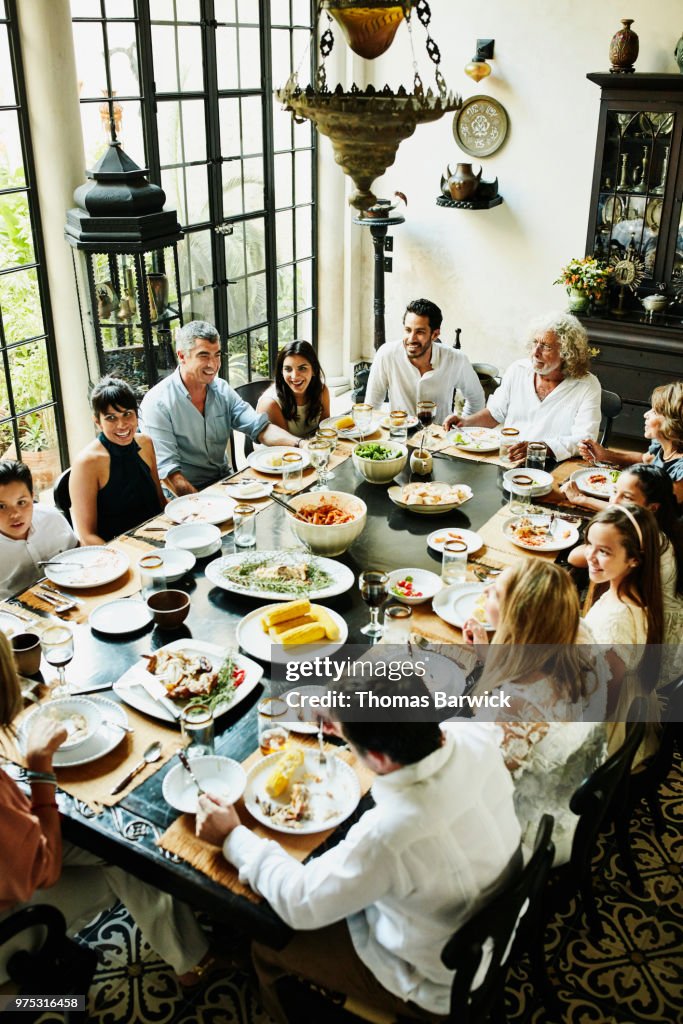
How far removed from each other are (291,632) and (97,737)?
549mm

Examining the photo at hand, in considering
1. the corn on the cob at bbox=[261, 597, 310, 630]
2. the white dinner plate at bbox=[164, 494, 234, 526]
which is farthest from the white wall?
the corn on the cob at bbox=[261, 597, 310, 630]

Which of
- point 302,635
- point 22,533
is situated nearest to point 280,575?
point 302,635

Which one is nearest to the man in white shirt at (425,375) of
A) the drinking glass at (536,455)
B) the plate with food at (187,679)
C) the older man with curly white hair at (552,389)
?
the older man with curly white hair at (552,389)

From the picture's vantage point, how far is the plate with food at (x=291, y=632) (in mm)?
2275

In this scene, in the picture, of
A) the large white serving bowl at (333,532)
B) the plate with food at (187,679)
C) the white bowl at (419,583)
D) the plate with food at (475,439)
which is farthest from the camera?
the plate with food at (475,439)

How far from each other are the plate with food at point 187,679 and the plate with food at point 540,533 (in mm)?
1050

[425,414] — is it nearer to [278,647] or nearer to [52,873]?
[278,647]

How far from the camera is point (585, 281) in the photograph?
5602 mm

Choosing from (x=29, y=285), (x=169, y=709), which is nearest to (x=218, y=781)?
(x=169, y=709)

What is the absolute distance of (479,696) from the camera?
2135mm

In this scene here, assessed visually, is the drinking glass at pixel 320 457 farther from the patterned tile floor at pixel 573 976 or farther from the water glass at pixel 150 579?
the patterned tile floor at pixel 573 976

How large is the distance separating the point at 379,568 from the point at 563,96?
4320 mm

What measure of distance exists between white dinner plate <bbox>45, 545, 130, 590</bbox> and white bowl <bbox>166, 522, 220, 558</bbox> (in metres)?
0.17

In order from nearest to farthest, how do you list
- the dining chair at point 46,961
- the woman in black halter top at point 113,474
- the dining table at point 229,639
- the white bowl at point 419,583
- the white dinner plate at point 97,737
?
the dining table at point 229,639 < the dining chair at point 46,961 < the white dinner plate at point 97,737 < the white bowl at point 419,583 < the woman in black halter top at point 113,474
